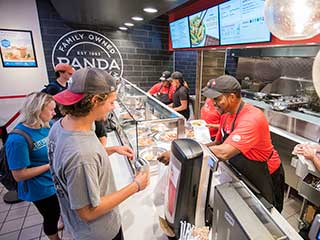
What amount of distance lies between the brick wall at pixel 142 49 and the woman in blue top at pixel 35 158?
3.30 m

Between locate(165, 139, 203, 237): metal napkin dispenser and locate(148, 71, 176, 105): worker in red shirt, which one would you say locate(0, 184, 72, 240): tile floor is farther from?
locate(148, 71, 176, 105): worker in red shirt

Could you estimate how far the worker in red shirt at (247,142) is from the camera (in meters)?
1.44

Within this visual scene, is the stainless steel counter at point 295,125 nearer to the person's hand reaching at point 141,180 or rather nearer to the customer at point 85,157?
the person's hand reaching at point 141,180

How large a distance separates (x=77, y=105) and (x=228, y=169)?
1074mm

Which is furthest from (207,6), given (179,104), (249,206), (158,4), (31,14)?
(31,14)

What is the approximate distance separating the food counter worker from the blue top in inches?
53.2

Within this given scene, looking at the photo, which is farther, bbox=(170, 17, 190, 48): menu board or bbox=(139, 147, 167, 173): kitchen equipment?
bbox=(170, 17, 190, 48): menu board

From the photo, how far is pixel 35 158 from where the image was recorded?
5.00 feet

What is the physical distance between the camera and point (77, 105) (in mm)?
846

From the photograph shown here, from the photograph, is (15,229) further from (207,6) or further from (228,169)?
(207,6)

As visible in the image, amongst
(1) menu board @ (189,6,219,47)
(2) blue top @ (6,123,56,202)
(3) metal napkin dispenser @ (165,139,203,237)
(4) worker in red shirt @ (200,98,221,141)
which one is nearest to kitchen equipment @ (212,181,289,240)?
(3) metal napkin dispenser @ (165,139,203,237)

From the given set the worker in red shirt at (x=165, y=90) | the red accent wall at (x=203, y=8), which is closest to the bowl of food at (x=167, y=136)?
the red accent wall at (x=203, y=8)

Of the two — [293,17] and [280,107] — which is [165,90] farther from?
[293,17]

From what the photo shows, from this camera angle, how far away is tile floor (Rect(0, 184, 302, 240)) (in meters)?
2.15
